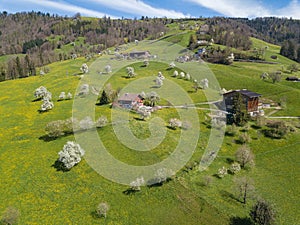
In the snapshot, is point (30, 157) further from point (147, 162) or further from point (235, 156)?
point (235, 156)

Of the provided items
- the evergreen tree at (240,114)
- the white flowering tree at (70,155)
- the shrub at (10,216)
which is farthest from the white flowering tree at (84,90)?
the shrub at (10,216)

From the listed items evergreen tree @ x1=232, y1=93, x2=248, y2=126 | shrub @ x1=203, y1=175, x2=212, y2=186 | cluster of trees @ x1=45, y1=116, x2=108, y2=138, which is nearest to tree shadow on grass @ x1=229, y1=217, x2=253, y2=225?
shrub @ x1=203, y1=175, x2=212, y2=186

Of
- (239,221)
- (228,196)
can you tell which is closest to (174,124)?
(228,196)

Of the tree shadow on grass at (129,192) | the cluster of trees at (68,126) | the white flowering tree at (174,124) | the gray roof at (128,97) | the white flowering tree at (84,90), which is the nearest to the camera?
the tree shadow on grass at (129,192)

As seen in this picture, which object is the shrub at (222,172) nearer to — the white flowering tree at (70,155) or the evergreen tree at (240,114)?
the evergreen tree at (240,114)

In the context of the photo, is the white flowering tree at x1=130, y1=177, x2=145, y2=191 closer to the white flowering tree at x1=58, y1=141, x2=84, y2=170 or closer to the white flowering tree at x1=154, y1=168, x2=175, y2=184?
the white flowering tree at x1=154, y1=168, x2=175, y2=184

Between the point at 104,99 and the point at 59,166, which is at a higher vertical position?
the point at 104,99

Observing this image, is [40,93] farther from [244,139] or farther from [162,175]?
[244,139]
